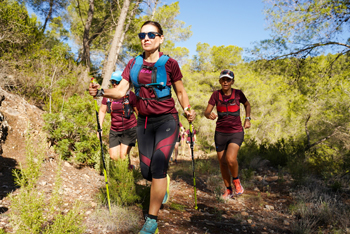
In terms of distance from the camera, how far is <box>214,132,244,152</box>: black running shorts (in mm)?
4447

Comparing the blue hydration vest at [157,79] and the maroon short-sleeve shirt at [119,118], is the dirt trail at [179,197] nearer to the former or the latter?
the maroon short-sleeve shirt at [119,118]

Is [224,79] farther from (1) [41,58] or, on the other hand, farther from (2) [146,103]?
(1) [41,58]

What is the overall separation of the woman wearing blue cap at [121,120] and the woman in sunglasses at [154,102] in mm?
1937

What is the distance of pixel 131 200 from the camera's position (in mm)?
3246

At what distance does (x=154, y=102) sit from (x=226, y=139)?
2.30 meters

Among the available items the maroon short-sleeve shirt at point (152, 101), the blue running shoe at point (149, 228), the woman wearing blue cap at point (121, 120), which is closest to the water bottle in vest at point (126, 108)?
the woman wearing blue cap at point (121, 120)

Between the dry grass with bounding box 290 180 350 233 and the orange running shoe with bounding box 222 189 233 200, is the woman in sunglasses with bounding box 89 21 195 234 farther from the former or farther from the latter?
the orange running shoe with bounding box 222 189 233 200

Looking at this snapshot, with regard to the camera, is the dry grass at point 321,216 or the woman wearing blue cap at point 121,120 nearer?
the dry grass at point 321,216

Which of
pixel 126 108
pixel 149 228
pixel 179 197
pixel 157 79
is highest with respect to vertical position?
pixel 157 79

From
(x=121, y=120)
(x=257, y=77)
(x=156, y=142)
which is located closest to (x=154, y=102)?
(x=156, y=142)

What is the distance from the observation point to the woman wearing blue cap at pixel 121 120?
4.79 metres

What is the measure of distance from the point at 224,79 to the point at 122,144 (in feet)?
8.12

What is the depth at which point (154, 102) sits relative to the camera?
2.73m

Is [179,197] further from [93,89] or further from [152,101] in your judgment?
[93,89]
